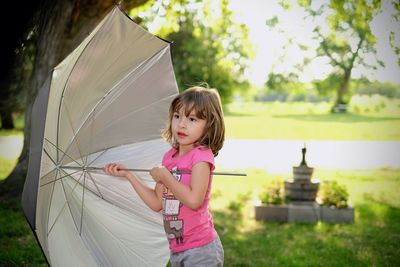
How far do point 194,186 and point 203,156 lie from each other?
0.57ft

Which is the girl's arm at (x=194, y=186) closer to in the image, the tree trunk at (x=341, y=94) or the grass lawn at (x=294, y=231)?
the grass lawn at (x=294, y=231)

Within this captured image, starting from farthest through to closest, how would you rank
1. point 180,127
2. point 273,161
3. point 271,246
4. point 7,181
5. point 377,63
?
point 273,161 → point 377,63 → point 7,181 → point 271,246 → point 180,127

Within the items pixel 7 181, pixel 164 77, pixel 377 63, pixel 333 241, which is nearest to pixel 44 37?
pixel 7 181

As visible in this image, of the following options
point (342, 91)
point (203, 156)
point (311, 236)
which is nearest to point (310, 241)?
point (311, 236)

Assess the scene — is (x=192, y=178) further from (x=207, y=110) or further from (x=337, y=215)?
(x=337, y=215)

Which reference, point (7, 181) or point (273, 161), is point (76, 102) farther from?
point (273, 161)

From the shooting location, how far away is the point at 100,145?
2988mm

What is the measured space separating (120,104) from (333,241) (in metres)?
3.74

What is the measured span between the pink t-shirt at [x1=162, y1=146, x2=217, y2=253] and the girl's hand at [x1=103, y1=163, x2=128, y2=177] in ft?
1.25

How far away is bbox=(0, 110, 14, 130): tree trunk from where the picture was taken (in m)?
8.89

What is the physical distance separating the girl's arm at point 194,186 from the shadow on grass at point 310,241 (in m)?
2.57

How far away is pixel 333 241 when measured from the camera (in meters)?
5.64

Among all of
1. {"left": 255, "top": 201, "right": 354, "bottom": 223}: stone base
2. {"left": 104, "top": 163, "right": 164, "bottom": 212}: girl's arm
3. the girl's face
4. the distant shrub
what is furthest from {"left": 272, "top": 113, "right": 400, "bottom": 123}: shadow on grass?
the girl's face

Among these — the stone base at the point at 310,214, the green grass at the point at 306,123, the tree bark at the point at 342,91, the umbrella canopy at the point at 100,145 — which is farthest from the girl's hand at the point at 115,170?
the tree bark at the point at 342,91
